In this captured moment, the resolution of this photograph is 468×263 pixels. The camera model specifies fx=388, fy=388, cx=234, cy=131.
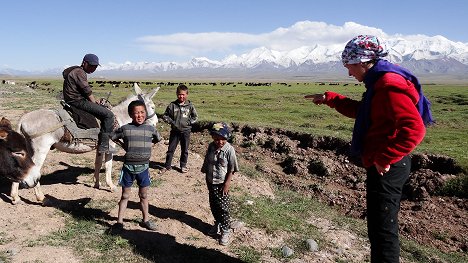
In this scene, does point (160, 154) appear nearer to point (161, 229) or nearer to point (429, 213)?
point (161, 229)

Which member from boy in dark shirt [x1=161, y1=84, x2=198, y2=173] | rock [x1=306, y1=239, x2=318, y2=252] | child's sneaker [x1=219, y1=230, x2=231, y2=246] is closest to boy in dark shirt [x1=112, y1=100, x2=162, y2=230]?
child's sneaker [x1=219, y1=230, x2=231, y2=246]

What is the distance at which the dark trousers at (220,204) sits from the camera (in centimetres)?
720

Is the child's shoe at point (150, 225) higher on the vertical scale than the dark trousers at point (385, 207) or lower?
lower

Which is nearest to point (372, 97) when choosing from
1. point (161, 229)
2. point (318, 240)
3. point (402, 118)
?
point (402, 118)

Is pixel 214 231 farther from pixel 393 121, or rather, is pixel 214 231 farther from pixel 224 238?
Result: pixel 393 121

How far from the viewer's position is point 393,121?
3.96 metres

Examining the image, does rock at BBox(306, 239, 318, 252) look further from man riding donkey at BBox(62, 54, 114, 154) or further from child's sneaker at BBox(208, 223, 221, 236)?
man riding donkey at BBox(62, 54, 114, 154)

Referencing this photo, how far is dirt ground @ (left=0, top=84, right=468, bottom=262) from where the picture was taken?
709cm

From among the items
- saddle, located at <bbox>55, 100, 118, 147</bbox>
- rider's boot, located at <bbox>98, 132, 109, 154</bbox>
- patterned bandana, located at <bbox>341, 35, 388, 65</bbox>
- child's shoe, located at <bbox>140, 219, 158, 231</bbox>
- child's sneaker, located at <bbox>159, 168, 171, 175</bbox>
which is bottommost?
child's shoe, located at <bbox>140, 219, 158, 231</bbox>

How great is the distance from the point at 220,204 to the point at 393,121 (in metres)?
4.06

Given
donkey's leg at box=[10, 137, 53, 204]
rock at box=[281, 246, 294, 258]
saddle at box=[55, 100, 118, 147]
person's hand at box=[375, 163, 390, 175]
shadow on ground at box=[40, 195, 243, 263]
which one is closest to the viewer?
person's hand at box=[375, 163, 390, 175]

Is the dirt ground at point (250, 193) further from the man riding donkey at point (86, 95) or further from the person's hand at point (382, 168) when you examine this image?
the person's hand at point (382, 168)

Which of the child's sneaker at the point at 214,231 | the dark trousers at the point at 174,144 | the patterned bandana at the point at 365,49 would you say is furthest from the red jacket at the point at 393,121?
the dark trousers at the point at 174,144

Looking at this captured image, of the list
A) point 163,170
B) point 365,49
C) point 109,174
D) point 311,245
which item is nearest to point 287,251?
point 311,245
